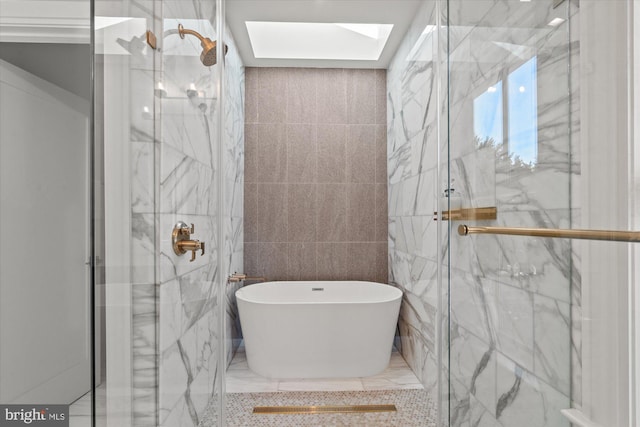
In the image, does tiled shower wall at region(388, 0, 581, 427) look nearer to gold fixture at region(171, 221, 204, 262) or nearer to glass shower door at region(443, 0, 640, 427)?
glass shower door at region(443, 0, 640, 427)

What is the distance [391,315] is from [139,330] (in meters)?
1.81

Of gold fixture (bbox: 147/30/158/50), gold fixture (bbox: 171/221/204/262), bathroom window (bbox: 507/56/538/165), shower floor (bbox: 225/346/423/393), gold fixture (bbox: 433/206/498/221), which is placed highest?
gold fixture (bbox: 147/30/158/50)

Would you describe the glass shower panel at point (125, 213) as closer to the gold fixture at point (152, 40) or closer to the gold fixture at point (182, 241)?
the gold fixture at point (152, 40)

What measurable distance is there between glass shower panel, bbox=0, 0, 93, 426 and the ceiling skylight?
99.0 inches

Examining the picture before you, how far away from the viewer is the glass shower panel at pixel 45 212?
1.90ft

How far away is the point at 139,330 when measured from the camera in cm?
107

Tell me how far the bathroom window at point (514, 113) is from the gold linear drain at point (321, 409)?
1.73 m

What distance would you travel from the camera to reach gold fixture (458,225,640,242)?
0.58 metres

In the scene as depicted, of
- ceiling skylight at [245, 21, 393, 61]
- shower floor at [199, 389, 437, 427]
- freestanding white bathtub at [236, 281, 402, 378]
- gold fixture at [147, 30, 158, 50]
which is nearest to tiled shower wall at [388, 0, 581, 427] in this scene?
gold fixture at [147, 30, 158, 50]

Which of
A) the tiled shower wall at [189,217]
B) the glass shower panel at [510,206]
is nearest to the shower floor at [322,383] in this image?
the tiled shower wall at [189,217]

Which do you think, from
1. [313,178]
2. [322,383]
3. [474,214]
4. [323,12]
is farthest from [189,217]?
[313,178]

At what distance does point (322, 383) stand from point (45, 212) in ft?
7.12

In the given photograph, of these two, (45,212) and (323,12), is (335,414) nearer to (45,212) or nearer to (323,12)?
(45,212)

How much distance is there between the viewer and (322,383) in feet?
7.98
